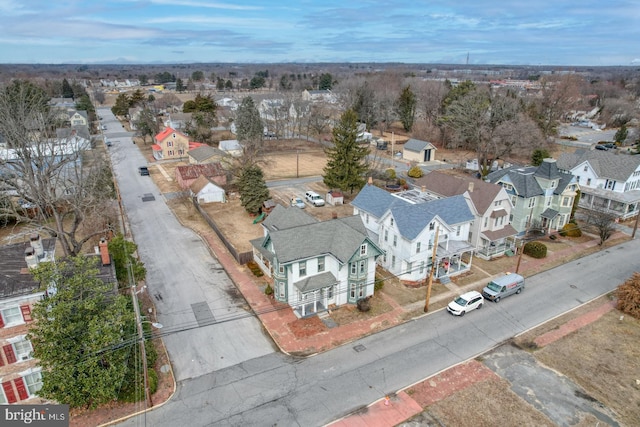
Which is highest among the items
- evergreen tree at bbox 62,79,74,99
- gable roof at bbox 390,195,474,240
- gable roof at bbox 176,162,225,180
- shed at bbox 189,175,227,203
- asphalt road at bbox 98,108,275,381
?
evergreen tree at bbox 62,79,74,99

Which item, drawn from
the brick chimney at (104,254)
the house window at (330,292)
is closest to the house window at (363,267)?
the house window at (330,292)

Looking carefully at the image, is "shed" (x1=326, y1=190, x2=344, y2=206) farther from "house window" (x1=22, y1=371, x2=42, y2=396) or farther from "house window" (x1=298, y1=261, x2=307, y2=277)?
"house window" (x1=22, y1=371, x2=42, y2=396)

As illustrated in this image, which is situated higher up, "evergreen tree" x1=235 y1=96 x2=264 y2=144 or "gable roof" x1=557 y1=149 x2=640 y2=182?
"evergreen tree" x1=235 y1=96 x2=264 y2=144

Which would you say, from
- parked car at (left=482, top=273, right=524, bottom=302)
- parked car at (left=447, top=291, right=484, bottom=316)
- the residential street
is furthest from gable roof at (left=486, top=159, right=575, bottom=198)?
parked car at (left=447, top=291, right=484, bottom=316)

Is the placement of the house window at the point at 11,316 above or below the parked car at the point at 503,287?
above

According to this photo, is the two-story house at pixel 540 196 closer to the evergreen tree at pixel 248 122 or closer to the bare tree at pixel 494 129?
the bare tree at pixel 494 129

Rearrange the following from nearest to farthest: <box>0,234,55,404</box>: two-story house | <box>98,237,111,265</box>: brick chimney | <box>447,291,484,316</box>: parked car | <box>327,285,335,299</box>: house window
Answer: <box>0,234,55,404</box>: two-story house < <box>98,237,111,265</box>: brick chimney < <box>327,285,335,299</box>: house window < <box>447,291,484,316</box>: parked car

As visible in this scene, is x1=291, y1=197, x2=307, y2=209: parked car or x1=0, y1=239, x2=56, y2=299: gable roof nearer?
x1=0, y1=239, x2=56, y2=299: gable roof

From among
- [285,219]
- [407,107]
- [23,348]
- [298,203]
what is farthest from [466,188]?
[407,107]

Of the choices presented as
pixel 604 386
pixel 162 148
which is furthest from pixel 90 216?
pixel 604 386
